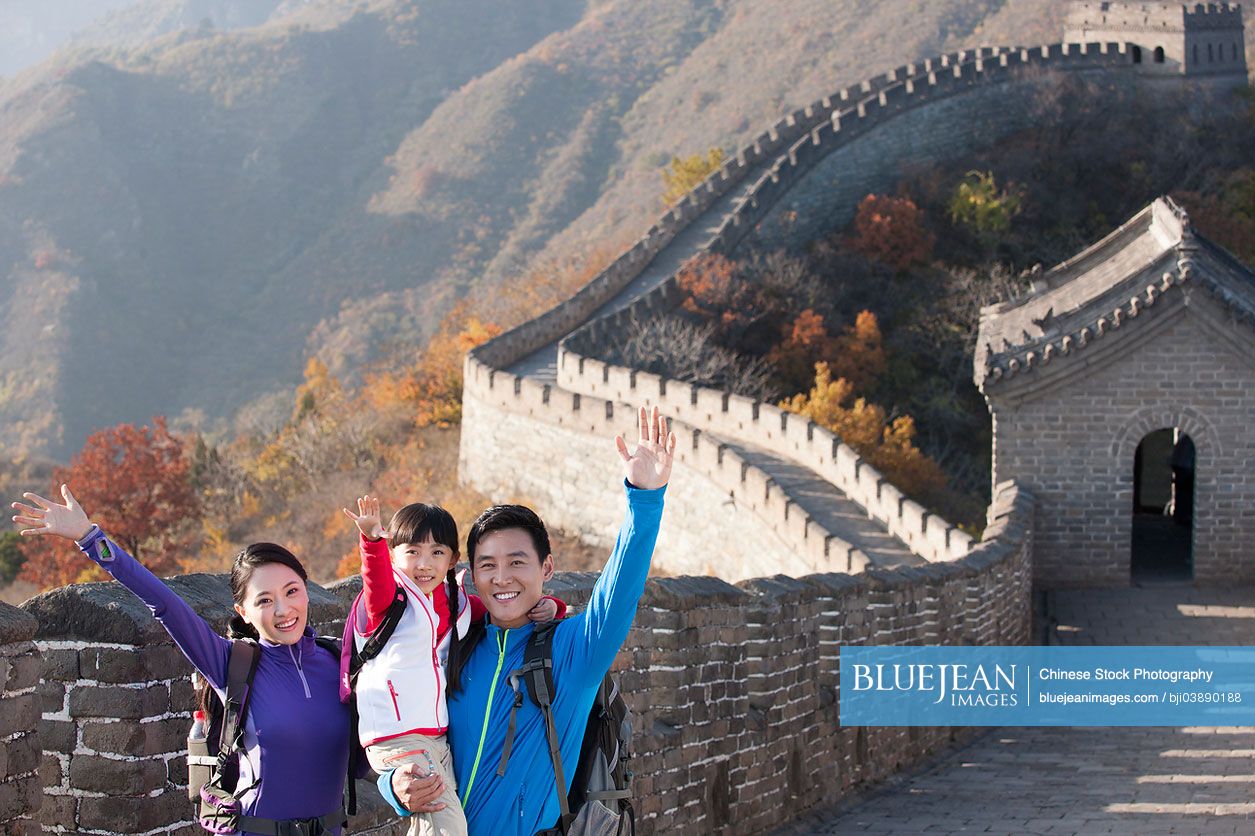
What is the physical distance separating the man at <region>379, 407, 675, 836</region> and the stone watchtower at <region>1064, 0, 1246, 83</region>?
4859 cm

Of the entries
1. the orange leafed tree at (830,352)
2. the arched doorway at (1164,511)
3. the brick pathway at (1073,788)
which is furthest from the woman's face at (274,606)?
the orange leafed tree at (830,352)

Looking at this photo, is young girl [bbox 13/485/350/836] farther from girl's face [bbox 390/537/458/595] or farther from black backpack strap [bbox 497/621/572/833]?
black backpack strap [bbox 497/621/572/833]

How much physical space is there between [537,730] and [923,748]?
8.23 m

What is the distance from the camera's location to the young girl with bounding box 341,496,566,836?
4.98m

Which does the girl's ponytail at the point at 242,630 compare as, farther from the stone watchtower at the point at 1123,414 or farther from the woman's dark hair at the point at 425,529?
the stone watchtower at the point at 1123,414

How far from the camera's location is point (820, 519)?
21312mm

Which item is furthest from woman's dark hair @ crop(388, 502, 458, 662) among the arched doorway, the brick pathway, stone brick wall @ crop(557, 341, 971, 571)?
the arched doorway

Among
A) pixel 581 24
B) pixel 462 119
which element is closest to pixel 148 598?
pixel 462 119

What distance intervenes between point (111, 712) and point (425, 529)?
1120 mm

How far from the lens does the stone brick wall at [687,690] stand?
5512 millimetres

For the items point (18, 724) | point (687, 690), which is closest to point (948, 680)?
point (687, 690)

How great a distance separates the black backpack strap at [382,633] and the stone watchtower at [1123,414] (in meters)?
15.9

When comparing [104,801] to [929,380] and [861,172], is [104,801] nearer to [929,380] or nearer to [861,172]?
[929,380]

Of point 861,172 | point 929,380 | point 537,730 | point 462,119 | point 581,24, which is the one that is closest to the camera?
point 537,730
